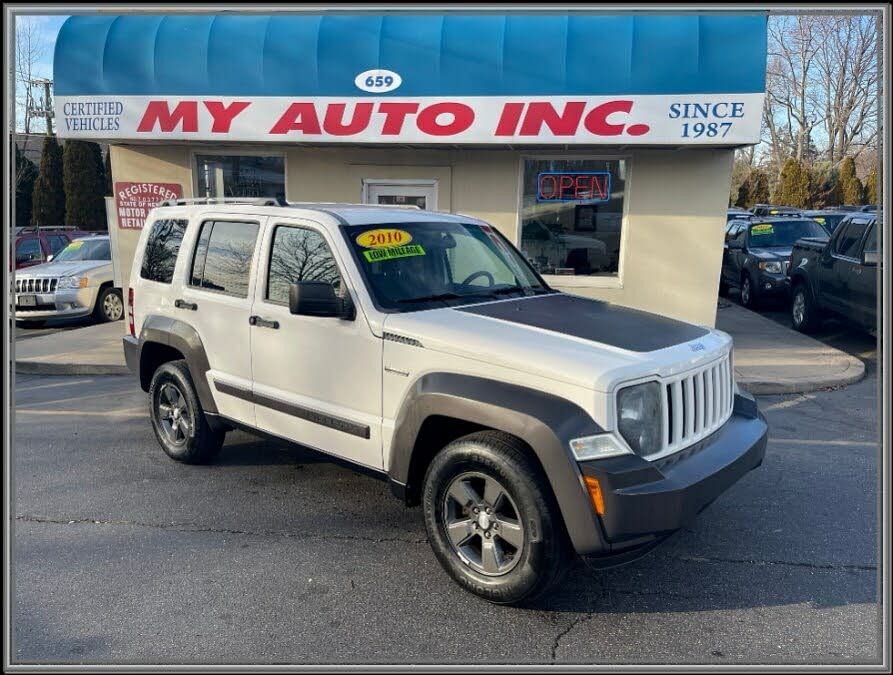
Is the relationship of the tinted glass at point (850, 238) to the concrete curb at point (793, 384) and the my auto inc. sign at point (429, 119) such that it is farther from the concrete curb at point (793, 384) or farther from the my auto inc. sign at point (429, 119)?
the my auto inc. sign at point (429, 119)

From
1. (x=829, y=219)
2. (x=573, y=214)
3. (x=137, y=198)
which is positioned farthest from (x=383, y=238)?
(x=829, y=219)

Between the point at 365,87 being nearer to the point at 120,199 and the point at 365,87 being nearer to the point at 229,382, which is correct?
the point at 120,199

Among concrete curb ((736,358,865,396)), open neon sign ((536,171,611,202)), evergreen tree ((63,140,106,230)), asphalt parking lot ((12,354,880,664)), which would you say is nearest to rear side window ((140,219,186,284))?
asphalt parking lot ((12,354,880,664))

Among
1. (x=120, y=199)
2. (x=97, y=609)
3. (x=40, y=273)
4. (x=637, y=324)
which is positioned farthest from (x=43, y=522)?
(x=40, y=273)

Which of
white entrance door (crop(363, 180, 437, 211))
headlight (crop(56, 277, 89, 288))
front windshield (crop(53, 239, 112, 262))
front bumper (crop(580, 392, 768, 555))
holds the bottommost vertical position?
front bumper (crop(580, 392, 768, 555))

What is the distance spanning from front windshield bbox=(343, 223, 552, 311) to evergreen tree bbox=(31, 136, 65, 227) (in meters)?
28.2

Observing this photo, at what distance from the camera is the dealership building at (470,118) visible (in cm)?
830

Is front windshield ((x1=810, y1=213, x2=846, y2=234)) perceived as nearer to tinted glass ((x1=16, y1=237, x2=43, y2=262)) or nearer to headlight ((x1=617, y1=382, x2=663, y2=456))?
headlight ((x1=617, y1=382, x2=663, y2=456))

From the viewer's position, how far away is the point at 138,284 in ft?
18.7

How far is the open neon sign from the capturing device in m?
9.63

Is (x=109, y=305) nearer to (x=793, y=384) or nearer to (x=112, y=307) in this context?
(x=112, y=307)

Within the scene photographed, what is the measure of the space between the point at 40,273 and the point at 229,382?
32.1 ft

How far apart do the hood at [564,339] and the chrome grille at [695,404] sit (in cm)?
8

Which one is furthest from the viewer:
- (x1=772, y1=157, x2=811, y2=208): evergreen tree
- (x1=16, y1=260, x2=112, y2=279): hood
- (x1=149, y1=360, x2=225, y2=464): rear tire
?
(x1=772, y1=157, x2=811, y2=208): evergreen tree
